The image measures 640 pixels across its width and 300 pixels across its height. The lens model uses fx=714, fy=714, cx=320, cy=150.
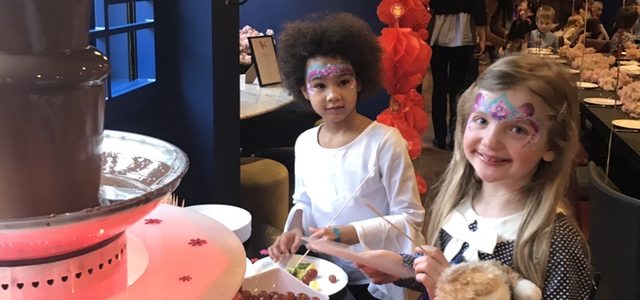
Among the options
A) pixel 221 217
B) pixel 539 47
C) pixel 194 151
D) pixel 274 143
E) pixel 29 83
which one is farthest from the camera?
pixel 539 47

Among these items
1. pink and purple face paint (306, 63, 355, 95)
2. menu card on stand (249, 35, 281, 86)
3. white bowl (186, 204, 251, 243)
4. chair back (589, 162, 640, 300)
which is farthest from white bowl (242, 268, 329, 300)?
menu card on stand (249, 35, 281, 86)

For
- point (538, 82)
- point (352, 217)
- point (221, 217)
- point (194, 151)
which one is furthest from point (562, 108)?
point (194, 151)

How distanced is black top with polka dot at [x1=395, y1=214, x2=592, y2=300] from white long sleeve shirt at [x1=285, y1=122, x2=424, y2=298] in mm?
532

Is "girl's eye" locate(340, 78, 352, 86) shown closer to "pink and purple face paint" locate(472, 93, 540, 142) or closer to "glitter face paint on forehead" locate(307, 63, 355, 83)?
"glitter face paint on forehead" locate(307, 63, 355, 83)

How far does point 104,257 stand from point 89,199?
56 mm

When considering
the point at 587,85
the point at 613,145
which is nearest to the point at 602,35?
the point at 587,85

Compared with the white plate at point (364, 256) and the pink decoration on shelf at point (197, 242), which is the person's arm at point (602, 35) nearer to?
the white plate at point (364, 256)

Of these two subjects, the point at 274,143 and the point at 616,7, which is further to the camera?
the point at 616,7

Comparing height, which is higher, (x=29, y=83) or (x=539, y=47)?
(x=29, y=83)

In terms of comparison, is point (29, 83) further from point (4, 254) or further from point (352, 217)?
point (352, 217)

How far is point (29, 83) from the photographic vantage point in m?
0.57

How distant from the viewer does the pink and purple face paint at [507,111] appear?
1366mm

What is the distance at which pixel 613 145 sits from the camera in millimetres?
3766

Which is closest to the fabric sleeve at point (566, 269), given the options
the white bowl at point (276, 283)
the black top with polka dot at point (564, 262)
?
the black top with polka dot at point (564, 262)
